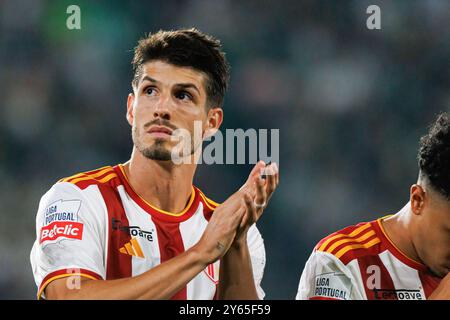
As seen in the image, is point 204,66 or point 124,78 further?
point 124,78

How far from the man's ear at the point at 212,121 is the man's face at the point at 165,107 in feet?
0.13

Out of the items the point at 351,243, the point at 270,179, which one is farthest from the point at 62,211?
the point at 351,243

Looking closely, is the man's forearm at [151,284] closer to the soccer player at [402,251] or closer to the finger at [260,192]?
the finger at [260,192]

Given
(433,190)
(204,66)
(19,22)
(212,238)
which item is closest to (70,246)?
(212,238)

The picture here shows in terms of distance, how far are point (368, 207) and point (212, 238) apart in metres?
2.66

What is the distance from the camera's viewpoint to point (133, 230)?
11.1 ft

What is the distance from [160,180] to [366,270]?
106 centimetres

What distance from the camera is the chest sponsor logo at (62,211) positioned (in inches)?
124

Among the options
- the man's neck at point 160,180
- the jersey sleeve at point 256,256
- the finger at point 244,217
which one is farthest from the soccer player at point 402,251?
the man's neck at point 160,180

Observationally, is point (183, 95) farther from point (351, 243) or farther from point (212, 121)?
point (351, 243)

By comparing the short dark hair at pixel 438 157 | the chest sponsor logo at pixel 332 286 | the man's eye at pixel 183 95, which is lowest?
the chest sponsor logo at pixel 332 286

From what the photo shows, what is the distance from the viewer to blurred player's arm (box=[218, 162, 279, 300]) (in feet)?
10.0

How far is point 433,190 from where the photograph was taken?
330 cm
